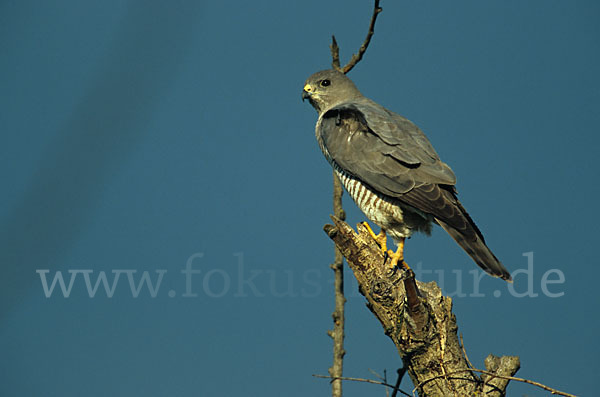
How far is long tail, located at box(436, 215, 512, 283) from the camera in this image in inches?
164

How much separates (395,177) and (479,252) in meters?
0.93

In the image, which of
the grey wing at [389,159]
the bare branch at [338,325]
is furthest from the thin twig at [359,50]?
the bare branch at [338,325]

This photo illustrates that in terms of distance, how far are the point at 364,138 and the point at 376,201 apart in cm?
59

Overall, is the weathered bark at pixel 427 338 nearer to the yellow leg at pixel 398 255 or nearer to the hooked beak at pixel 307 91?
the yellow leg at pixel 398 255

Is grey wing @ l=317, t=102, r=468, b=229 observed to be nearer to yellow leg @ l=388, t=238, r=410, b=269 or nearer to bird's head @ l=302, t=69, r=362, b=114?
yellow leg @ l=388, t=238, r=410, b=269

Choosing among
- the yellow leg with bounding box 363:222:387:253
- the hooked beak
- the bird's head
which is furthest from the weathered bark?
the hooked beak

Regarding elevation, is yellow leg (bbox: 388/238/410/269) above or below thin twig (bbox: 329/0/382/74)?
below

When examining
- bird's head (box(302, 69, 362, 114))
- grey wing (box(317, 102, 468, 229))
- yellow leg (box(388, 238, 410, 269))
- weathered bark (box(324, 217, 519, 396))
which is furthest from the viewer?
bird's head (box(302, 69, 362, 114))

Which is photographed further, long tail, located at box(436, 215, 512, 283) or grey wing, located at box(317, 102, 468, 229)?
grey wing, located at box(317, 102, 468, 229)

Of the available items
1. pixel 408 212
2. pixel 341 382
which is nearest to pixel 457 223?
pixel 408 212

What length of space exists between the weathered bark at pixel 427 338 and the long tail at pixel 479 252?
0.45 meters

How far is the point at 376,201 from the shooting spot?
5.00m

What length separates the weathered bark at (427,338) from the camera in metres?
3.67

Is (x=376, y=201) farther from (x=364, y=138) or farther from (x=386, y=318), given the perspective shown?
(x=386, y=318)
